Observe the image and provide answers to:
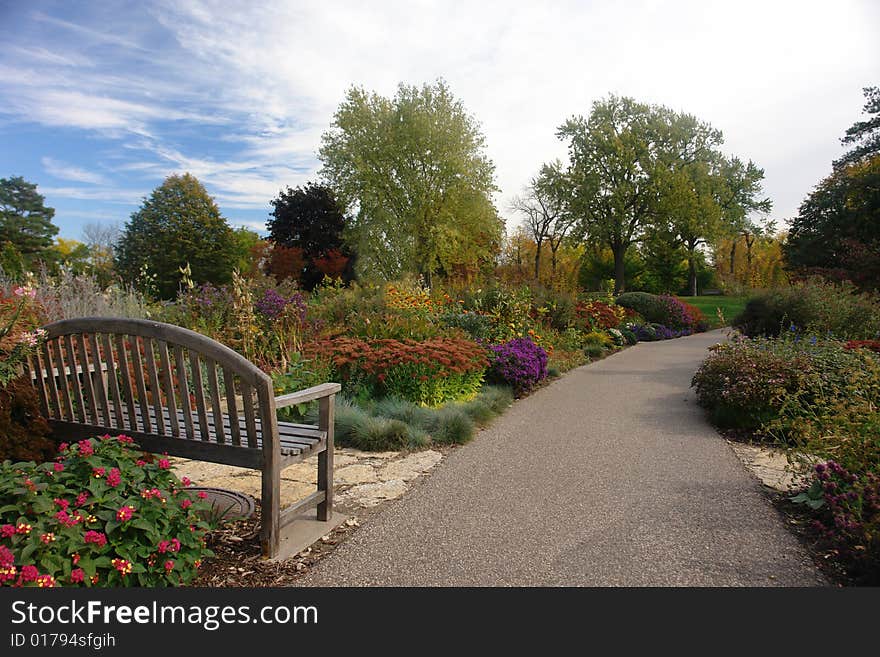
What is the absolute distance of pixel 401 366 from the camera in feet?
20.2

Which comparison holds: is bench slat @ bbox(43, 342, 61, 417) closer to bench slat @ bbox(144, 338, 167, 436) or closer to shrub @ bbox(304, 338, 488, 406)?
bench slat @ bbox(144, 338, 167, 436)

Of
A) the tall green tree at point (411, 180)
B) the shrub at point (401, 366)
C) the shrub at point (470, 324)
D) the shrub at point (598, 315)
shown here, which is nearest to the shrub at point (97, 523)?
the shrub at point (401, 366)

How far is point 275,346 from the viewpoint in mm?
8172

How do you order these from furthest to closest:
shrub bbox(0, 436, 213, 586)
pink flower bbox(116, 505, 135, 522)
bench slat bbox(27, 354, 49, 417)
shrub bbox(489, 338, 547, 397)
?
shrub bbox(489, 338, 547, 397) < bench slat bbox(27, 354, 49, 417) < pink flower bbox(116, 505, 135, 522) < shrub bbox(0, 436, 213, 586)

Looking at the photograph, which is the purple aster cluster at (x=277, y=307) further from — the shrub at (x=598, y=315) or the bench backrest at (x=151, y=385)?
the shrub at (x=598, y=315)

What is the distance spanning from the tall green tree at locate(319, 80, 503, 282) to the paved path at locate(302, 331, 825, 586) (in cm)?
2216

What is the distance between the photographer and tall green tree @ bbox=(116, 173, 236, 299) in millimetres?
36156

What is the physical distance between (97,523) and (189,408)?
2.34 ft

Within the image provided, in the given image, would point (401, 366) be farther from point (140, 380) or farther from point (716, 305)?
point (716, 305)

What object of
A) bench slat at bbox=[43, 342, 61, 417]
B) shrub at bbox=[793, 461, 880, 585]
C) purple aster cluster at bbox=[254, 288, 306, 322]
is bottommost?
shrub at bbox=[793, 461, 880, 585]

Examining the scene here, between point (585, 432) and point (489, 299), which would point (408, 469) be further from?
point (489, 299)

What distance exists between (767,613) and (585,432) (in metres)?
3.32

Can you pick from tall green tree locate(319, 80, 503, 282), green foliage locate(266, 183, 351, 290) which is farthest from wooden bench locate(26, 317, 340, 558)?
green foliage locate(266, 183, 351, 290)

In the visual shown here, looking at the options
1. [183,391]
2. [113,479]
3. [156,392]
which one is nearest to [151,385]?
[156,392]
